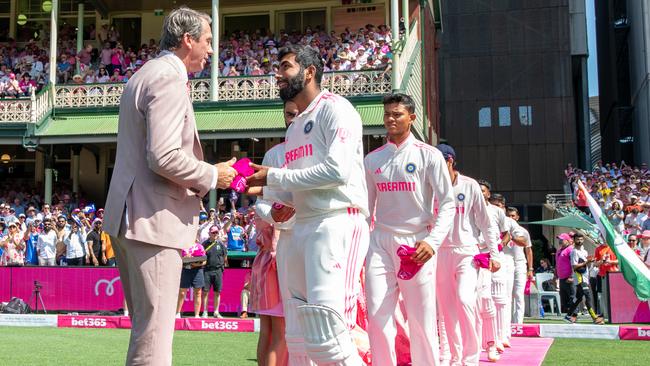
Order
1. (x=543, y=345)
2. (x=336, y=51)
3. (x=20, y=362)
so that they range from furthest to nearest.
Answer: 1. (x=336, y=51)
2. (x=543, y=345)
3. (x=20, y=362)

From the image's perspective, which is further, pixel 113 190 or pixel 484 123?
pixel 484 123

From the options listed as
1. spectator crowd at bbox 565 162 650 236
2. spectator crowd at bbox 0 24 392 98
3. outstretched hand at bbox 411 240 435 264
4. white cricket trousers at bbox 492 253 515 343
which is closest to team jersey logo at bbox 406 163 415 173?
outstretched hand at bbox 411 240 435 264

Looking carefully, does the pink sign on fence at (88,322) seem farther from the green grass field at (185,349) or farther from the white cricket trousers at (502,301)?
the white cricket trousers at (502,301)

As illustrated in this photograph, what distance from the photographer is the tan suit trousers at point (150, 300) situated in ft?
13.8

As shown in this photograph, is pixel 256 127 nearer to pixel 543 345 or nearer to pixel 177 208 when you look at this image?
pixel 543 345

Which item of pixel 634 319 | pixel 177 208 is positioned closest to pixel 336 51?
pixel 634 319

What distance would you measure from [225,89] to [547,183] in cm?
2699

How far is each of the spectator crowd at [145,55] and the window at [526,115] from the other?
21.7 m

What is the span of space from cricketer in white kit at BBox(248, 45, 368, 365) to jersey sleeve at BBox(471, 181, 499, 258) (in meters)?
4.04

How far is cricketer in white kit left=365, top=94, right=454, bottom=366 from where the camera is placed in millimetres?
6164

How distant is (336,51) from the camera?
84.9ft

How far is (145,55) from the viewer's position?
91.8ft

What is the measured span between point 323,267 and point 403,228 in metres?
2.01

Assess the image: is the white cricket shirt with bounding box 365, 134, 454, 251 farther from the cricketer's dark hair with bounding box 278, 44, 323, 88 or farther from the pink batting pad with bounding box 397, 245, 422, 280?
the cricketer's dark hair with bounding box 278, 44, 323, 88
